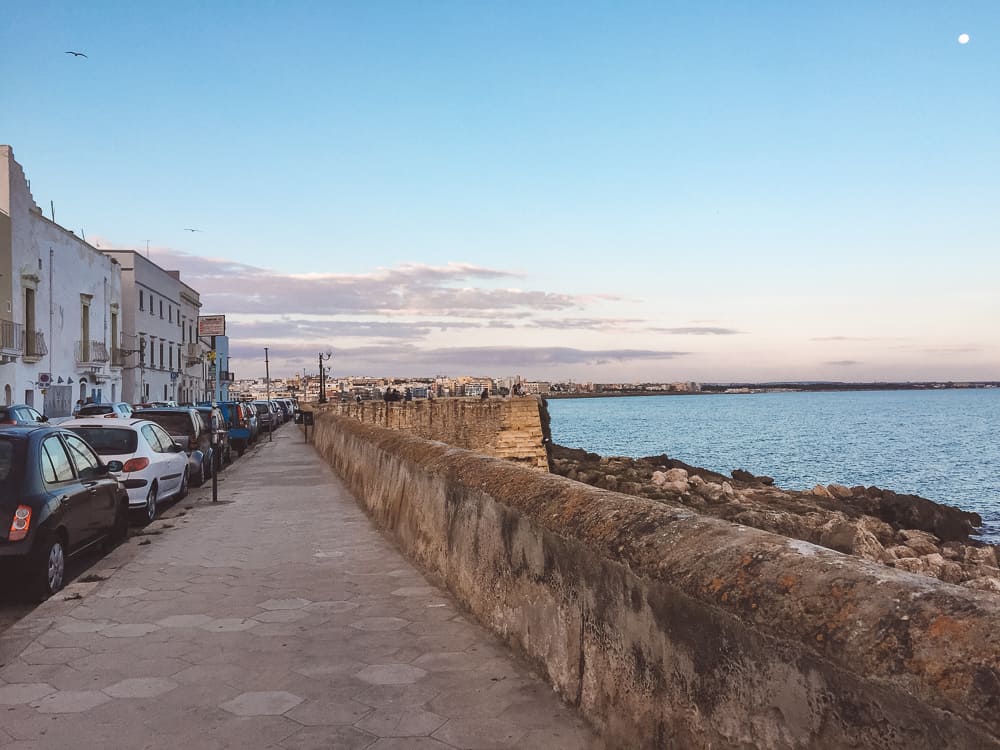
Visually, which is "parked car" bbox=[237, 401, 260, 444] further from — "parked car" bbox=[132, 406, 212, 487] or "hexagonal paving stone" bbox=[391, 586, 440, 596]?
"hexagonal paving stone" bbox=[391, 586, 440, 596]

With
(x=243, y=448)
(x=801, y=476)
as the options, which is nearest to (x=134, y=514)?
(x=243, y=448)

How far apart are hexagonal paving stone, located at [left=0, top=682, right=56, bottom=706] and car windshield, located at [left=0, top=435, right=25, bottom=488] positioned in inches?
110

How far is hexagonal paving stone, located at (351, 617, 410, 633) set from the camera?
17.6 feet

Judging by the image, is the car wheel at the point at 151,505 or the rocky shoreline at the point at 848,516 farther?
the rocky shoreline at the point at 848,516

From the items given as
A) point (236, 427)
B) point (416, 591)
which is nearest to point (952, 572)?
point (416, 591)

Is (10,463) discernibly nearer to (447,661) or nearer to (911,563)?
(447,661)

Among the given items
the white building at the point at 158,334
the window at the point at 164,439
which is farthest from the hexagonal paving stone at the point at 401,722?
the white building at the point at 158,334

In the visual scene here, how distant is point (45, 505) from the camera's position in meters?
6.84

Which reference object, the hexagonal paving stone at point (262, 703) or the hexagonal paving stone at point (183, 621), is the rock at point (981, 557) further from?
the hexagonal paving stone at point (262, 703)

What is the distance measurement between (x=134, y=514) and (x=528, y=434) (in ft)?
93.6

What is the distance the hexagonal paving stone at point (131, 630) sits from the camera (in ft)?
17.4

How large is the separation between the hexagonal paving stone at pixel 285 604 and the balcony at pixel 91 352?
36.8 metres

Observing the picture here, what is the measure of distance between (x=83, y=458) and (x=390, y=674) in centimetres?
557

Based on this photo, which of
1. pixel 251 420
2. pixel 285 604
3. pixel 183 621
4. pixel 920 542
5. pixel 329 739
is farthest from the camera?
pixel 251 420
